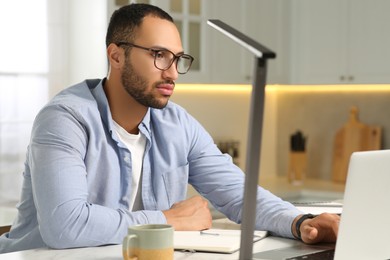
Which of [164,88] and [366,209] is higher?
[164,88]

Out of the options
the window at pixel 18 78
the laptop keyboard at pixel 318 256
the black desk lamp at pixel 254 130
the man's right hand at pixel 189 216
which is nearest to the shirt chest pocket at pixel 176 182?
Answer: the man's right hand at pixel 189 216

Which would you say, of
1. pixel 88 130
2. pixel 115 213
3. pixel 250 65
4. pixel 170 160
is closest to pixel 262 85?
pixel 115 213

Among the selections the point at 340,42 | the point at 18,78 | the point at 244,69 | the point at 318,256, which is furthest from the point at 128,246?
the point at 340,42

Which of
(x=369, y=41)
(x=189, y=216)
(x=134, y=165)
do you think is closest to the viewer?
(x=189, y=216)

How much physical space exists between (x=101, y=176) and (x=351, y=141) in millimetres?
2978

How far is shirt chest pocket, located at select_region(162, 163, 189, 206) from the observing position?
7.40 feet

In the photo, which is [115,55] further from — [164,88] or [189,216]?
[189,216]

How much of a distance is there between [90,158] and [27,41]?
166cm

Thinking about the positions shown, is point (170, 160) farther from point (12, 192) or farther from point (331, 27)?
point (331, 27)

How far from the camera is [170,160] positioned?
2.26 m

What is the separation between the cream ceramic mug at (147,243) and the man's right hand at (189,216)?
426 mm

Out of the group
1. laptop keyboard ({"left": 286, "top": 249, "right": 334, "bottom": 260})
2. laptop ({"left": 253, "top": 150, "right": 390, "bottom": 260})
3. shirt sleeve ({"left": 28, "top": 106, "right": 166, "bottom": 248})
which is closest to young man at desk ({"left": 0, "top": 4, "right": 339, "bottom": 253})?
shirt sleeve ({"left": 28, "top": 106, "right": 166, "bottom": 248})

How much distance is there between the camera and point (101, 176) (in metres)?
2.09

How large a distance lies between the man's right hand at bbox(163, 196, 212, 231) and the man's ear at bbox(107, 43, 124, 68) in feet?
1.64
